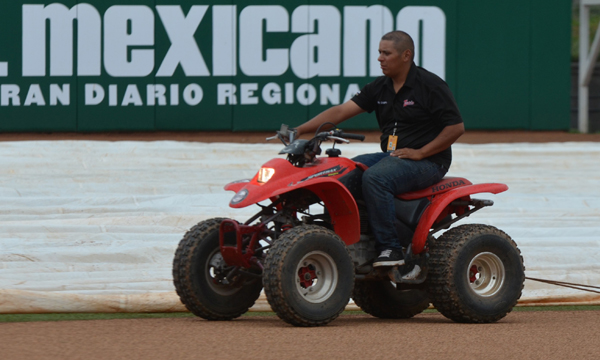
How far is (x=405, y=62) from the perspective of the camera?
6.41m

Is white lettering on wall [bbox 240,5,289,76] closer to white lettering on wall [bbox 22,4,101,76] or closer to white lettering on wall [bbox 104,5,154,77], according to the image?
white lettering on wall [bbox 104,5,154,77]

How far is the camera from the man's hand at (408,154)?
6.30 meters

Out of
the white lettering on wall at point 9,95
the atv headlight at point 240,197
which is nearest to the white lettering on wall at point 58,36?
the white lettering on wall at point 9,95

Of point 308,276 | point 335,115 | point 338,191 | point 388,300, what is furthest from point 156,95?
point 308,276

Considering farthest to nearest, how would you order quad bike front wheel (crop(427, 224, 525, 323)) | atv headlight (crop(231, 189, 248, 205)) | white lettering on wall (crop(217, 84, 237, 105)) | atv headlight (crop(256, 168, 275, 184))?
white lettering on wall (crop(217, 84, 237, 105)) < quad bike front wheel (crop(427, 224, 525, 323)) < atv headlight (crop(256, 168, 275, 184)) < atv headlight (crop(231, 189, 248, 205))

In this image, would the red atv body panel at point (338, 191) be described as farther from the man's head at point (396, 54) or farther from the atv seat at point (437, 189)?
the man's head at point (396, 54)

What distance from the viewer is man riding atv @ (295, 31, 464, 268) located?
20.1 feet

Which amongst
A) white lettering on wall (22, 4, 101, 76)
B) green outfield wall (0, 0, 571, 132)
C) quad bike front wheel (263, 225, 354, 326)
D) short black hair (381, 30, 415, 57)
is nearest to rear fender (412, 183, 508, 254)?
quad bike front wheel (263, 225, 354, 326)

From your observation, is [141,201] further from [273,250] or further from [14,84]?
[14,84]

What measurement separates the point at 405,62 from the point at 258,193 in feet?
4.58

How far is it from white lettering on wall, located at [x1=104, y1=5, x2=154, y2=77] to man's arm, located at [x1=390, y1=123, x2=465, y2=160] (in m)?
10.00

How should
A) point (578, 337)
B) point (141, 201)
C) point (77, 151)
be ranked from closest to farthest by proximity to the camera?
point (578, 337) < point (141, 201) < point (77, 151)

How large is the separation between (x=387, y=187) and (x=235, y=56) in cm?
1016

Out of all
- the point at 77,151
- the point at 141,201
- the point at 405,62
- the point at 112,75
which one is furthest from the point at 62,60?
the point at 405,62
